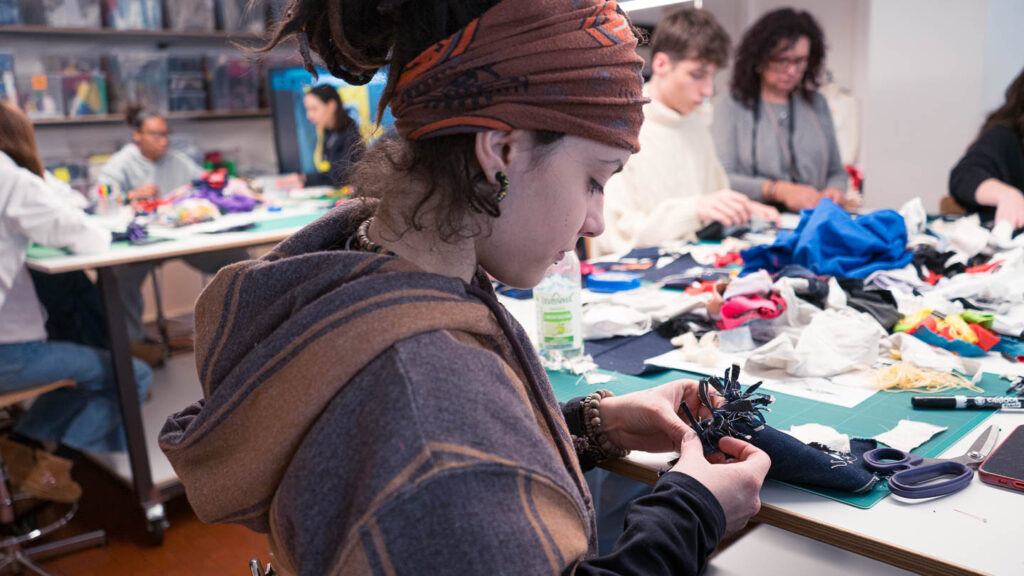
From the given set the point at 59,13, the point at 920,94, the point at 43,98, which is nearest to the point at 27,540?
the point at 43,98

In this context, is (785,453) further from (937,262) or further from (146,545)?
(146,545)

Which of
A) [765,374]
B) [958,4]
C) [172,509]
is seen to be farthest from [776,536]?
[958,4]

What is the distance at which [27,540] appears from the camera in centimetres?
275

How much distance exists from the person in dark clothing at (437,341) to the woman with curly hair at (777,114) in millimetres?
2648

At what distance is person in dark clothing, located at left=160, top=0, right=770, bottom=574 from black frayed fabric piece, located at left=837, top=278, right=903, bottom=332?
760mm

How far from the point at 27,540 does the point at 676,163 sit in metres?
2.91

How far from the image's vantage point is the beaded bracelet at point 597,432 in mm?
1195

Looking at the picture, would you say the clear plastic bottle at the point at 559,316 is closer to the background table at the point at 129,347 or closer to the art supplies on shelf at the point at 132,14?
the background table at the point at 129,347

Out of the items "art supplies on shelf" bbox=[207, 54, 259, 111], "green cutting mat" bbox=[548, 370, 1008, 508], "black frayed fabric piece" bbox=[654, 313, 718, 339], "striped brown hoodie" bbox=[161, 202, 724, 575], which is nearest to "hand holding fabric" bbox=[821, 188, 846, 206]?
"black frayed fabric piece" bbox=[654, 313, 718, 339]

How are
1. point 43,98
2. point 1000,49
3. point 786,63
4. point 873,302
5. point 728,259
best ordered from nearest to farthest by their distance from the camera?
point 873,302 < point 728,259 < point 786,63 < point 1000,49 < point 43,98

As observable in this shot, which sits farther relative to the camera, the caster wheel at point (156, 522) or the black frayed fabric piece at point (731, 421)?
the caster wheel at point (156, 522)

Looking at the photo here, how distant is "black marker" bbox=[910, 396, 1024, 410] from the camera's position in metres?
1.25

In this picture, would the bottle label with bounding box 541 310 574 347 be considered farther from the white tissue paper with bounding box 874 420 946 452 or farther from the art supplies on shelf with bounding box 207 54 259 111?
the art supplies on shelf with bounding box 207 54 259 111

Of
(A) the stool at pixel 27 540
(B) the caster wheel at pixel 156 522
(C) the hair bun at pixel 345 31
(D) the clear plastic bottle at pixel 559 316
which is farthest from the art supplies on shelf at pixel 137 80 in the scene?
(C) the hair bun at pixel 345 31
